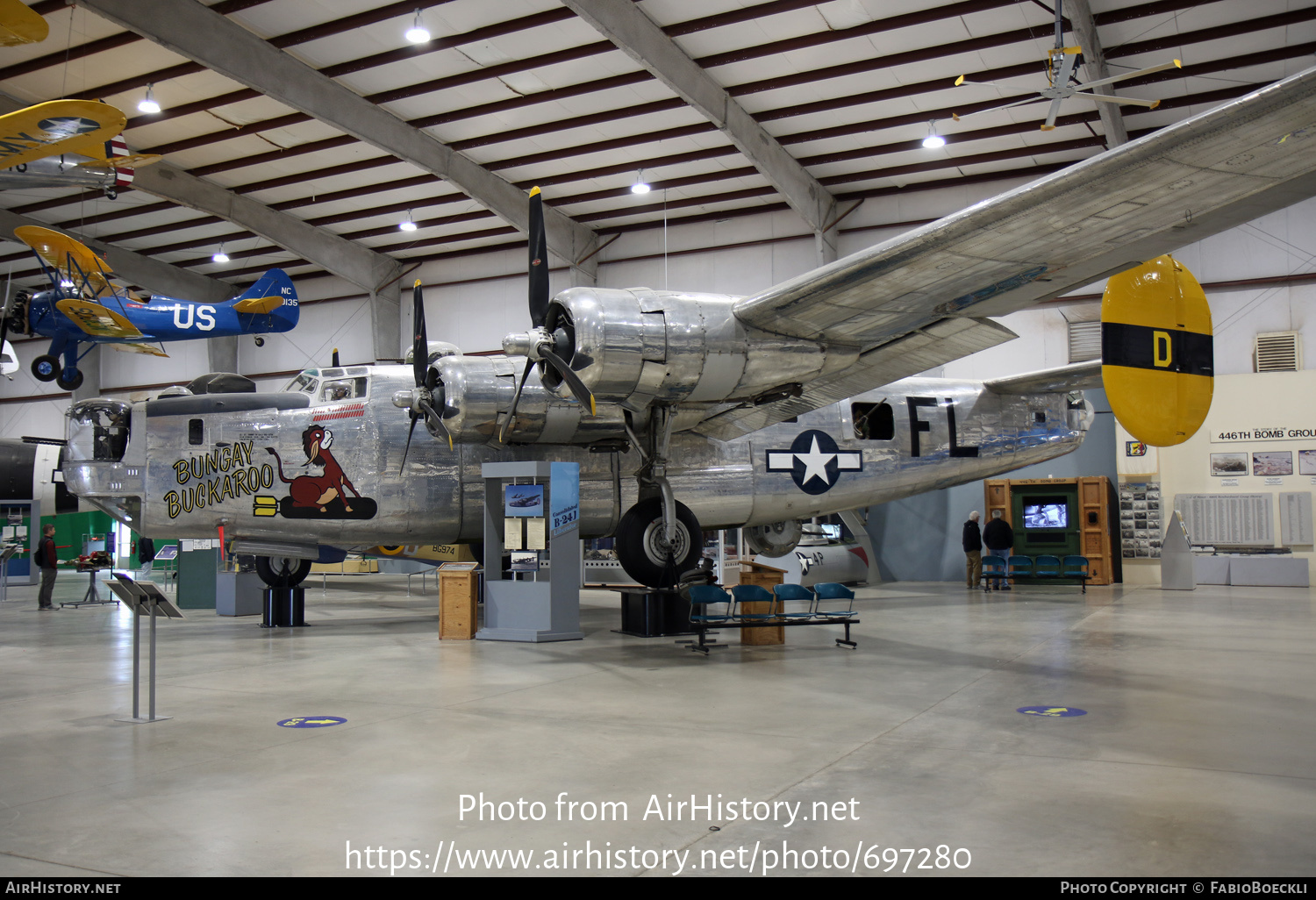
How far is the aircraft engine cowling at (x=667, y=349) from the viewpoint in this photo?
9.16 m

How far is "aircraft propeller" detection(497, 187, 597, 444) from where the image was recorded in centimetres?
919

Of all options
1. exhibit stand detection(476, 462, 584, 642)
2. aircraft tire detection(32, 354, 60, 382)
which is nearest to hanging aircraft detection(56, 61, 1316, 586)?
exhibit stand detection(476, 462, 584, 642)

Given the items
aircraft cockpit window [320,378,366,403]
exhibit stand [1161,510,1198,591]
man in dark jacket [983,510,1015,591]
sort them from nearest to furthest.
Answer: aircraft cockpit window [320,378,366,403] → exhibit stand [1161,510,1198,591] → man in dark jacket [983,510,1015,591]

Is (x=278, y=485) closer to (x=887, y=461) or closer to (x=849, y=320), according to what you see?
(x=849, y=320)

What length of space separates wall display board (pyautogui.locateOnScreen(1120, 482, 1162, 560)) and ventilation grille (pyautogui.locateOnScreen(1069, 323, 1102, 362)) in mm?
4160

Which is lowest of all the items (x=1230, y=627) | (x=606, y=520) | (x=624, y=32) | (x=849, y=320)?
(x=1230, y=627)

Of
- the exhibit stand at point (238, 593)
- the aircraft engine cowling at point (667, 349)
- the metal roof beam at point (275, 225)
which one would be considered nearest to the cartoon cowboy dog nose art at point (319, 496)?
the exhibit stand at point (238, 593)

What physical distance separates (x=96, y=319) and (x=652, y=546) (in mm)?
17909

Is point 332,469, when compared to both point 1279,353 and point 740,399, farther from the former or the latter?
point 1279,353

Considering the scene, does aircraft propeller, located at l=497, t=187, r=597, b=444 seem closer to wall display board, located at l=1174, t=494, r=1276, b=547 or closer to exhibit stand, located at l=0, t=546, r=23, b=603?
wall display board, located at l=1174, t=494, r=1276, b=547

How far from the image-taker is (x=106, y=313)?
2148 centimetres

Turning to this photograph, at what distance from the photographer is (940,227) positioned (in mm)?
8008
